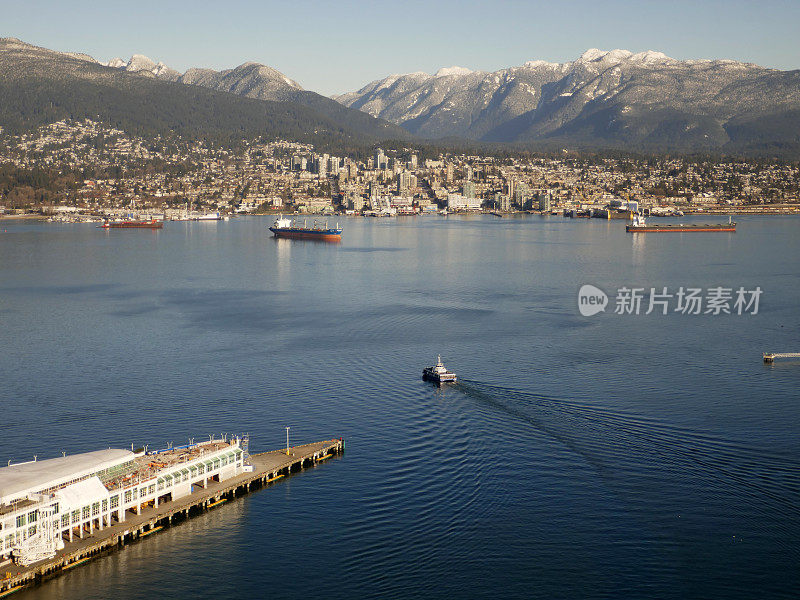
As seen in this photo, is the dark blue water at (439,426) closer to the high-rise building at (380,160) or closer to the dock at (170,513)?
the dock at (170,513)

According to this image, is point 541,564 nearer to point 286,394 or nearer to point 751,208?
point 286,394

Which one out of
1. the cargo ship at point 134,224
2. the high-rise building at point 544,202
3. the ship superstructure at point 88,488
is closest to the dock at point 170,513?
the ship superstructure at point 88,488

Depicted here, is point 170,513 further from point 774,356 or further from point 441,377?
point 774,356

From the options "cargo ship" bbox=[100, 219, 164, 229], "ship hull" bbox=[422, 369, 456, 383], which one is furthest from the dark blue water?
"cargo ship" bbox=[100, 219, 164, 229]

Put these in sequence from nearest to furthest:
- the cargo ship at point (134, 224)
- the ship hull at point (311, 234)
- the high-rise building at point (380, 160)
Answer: the ship hull at point (311, 234)
the cargo ship at point (134, 224)
the high-rise building at point (380, 160)

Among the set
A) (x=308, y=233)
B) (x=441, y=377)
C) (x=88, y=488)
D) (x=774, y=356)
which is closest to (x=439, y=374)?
(x=441, y=377)

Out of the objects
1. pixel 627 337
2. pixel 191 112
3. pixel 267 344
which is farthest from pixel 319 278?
pixel 191 112
